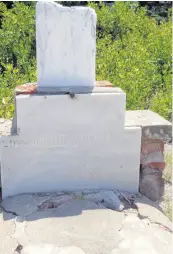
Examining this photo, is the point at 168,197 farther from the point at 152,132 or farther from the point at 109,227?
the point at 109,227

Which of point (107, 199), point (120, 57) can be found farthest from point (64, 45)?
point (120, 57)

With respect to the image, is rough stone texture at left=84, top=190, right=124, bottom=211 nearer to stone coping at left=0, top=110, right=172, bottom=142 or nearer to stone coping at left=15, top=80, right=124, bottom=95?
stone coping at left=0, top=110, right=172, bottom=142

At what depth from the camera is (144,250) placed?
233 cm

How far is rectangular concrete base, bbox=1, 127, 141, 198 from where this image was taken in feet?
9.28

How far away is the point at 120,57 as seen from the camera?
5.44 m

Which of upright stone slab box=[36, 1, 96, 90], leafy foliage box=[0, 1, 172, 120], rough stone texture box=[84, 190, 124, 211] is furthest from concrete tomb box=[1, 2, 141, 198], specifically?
leafy foliage box=[0, 1, 172, 120]

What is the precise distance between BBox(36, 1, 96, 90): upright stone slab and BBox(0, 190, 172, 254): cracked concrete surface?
31.2 inches

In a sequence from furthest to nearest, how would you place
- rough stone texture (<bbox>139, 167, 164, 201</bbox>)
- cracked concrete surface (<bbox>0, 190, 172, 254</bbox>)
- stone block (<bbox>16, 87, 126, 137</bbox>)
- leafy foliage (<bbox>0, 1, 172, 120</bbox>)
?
1. leafy foliage (<bbox>0, 1, 172, 120</bbox>)
2. rough stone texture (<bbox>139, 167, 164, 201</bbox>)
3. stone block (<bbox>16, 87, 126, 137</bbox>)
4. cracked concrete surface (<bbox>0, 190, 172, 254</bbox>)

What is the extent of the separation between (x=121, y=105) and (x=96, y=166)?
1.54 ft

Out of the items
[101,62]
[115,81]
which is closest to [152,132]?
[115,81]

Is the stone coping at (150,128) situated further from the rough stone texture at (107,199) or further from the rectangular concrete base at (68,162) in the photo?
the rough stone texture at (107,199)

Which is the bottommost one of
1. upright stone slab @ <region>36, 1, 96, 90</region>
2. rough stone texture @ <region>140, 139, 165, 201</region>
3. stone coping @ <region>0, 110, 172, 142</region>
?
rough stone texture @ <region>140, 139, 165, 201</region>

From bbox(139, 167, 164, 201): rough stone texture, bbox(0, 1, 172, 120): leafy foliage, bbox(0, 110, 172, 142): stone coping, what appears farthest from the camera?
bbox(0, 1, 172, 120): leafy foliage

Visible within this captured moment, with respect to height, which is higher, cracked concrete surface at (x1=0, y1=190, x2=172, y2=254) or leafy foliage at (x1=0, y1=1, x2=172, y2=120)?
leafy foliage at (x1=0, y1=1, x2=172, y2=120)
